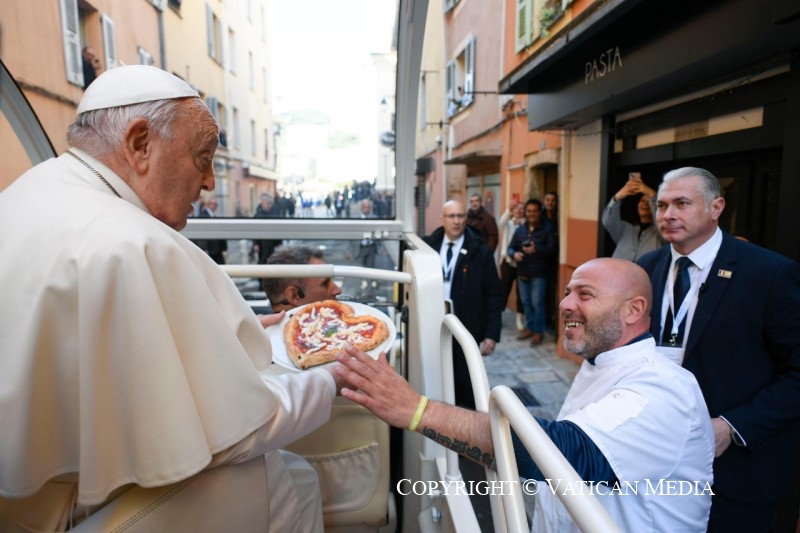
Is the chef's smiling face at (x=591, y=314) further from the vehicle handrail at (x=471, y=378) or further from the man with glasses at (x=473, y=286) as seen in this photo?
the man with glasses at (x=473, y=286)

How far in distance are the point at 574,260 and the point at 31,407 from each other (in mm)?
5819

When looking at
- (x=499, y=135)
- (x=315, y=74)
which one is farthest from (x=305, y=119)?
(x=499, y=135)

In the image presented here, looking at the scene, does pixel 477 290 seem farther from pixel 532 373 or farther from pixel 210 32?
pixel 210 32

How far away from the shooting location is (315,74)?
A: 310cm

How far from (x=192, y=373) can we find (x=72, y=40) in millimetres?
→ 2526

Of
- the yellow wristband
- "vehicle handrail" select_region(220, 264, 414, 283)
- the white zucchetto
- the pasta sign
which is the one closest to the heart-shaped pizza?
"vehicle handrail" select_region(220, 264, 414, 283)

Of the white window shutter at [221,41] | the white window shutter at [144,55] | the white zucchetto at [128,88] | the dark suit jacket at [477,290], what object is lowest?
the dark suit jacket at [477,290]

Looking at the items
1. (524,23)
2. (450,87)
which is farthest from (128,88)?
(450,87)

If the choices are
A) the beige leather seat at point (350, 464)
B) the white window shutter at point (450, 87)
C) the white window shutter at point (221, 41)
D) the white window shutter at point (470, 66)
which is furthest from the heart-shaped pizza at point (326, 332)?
the white window shutter at point (450, 87)

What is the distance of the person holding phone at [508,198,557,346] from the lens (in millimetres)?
6082

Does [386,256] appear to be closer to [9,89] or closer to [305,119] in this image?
[305,119]

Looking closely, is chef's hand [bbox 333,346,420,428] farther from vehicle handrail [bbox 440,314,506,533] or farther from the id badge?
the id badge

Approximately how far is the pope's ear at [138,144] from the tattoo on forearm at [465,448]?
103cm

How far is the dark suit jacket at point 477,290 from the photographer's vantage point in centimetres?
393
